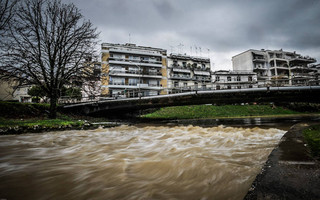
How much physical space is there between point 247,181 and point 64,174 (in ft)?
9.39

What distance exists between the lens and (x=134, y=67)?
141 ft

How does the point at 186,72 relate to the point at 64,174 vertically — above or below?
above

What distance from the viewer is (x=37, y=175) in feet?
8.19

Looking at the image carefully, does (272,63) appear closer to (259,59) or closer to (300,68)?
(259,59)

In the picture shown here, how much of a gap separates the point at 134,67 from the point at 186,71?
1621cm

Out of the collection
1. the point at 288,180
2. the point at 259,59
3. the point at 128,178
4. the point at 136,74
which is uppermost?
the point at 259,59

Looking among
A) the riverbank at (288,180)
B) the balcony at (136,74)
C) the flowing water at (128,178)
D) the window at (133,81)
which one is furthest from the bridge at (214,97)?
the window at (133,81)

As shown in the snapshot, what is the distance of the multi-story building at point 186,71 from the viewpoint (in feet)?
151

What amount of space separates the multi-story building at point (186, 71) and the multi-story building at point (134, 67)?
7.27ft

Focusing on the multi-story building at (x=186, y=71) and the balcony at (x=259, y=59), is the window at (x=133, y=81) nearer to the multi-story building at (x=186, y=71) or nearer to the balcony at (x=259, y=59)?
the multi-story building at (x=186, y=71)

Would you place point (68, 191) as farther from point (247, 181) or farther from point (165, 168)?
point (247, 181)

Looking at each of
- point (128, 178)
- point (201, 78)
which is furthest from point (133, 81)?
point (128, 178)

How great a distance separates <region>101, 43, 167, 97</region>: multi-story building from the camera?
40094mm

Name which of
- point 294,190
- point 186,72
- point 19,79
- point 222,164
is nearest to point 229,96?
point 222,164
